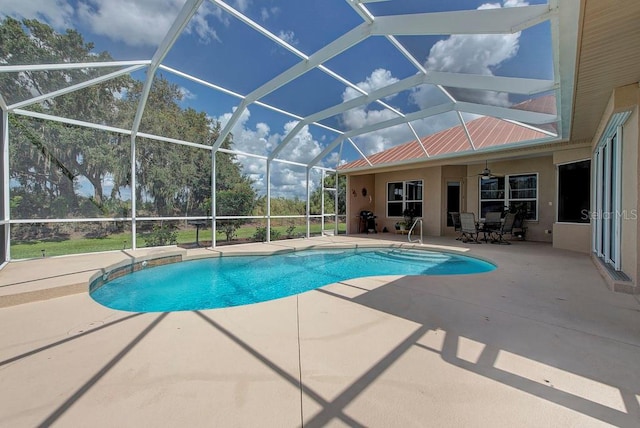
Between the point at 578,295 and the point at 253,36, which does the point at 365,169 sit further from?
the point at 578,295

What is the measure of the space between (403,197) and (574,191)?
593cm

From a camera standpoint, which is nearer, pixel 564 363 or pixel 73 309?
pixel 564 363

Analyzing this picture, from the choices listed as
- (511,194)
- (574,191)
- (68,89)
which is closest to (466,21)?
(574,191)

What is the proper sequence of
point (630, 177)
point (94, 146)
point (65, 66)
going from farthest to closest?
point (94, 146)
point (65, 66)
point (630, 177)

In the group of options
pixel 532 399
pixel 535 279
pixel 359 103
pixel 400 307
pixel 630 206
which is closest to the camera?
pixel 532 399

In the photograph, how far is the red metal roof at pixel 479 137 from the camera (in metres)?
5.98

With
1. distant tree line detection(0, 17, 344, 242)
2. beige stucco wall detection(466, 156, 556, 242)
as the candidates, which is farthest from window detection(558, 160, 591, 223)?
distant tree line detection(0, 17, 344, 242)

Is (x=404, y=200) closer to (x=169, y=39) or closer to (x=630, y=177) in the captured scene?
(x=630, y=177)

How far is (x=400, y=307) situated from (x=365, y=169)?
9150 mm

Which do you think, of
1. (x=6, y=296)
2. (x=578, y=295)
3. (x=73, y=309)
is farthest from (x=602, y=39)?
(x=6, y=296)

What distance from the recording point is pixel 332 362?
1999 millimetres

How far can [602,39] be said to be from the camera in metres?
2.82

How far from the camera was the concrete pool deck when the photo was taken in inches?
59.7

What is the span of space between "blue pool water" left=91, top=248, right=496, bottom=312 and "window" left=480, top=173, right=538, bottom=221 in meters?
4.16
